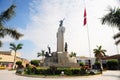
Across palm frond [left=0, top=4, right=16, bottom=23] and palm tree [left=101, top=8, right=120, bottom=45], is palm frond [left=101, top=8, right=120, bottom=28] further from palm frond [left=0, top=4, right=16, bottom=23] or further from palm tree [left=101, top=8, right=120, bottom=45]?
palm frond [left=0, top=4, right=16, bottom=23]

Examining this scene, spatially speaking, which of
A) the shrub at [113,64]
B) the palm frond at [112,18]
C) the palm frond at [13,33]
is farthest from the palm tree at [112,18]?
the shrub at [113,64]

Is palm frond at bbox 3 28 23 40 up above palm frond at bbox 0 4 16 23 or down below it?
below

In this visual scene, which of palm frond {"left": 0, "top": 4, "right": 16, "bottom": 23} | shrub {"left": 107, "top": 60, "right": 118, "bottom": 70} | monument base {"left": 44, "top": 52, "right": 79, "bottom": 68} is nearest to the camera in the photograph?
palm frond {"left": 0, "top": 4, "right": 16, "bottom": 23}

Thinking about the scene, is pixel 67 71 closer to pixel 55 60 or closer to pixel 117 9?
pixel 55 60

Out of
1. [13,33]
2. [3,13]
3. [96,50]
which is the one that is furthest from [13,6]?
[96,50]

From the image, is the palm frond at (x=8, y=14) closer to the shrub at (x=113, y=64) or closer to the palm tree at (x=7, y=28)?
the palm tree at (x=7, y=28)

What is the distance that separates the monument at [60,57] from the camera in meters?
34.2

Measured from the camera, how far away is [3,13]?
18.0m

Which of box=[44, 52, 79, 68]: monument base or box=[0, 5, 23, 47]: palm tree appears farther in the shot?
box=[44, 52, 79, 68]: monument base

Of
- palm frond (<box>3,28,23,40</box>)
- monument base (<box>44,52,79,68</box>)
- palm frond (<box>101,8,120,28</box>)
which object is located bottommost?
monument base (<box>44,52,79,68</box>)

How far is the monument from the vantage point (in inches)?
1346

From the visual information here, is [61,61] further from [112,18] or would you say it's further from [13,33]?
[112,18]

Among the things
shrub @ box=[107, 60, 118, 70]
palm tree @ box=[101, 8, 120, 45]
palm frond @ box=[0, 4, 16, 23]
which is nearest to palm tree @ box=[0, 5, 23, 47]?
palm frond @ box=[0, 4, 16, 23]

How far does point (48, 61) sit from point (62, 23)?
933 centimetres
